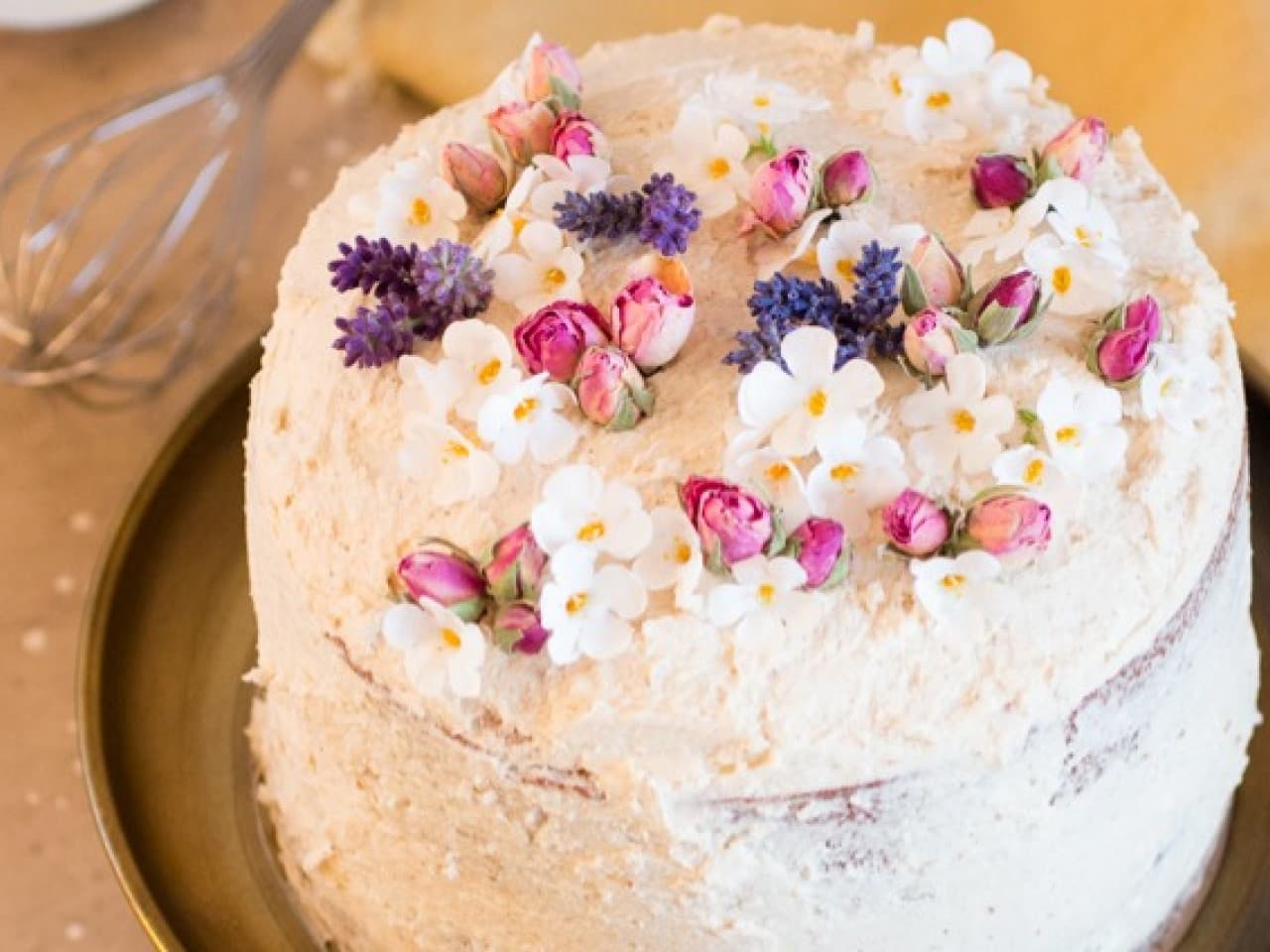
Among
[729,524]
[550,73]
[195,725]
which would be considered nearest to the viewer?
[729,524]

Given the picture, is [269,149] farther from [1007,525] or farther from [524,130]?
[1007,525]

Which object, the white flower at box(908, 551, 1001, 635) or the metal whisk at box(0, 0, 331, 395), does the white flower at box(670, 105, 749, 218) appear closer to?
the white flower at box(908, 551, 1001, 635)

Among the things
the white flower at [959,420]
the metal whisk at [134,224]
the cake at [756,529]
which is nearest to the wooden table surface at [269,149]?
the metal whisk at [134,224]

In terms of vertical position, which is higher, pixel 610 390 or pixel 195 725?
pixel 610 390

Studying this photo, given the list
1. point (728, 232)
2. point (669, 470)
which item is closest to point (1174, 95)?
point (728, 232)

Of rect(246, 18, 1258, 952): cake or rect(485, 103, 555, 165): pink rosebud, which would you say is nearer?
rect(246, 18, 1258, 952): cake

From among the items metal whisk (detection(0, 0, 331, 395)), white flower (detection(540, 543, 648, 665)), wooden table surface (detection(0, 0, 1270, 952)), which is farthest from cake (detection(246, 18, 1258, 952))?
metal whisk (detection(0, 0, 331, 395))

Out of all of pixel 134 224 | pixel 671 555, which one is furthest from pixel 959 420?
pixel 134 224
